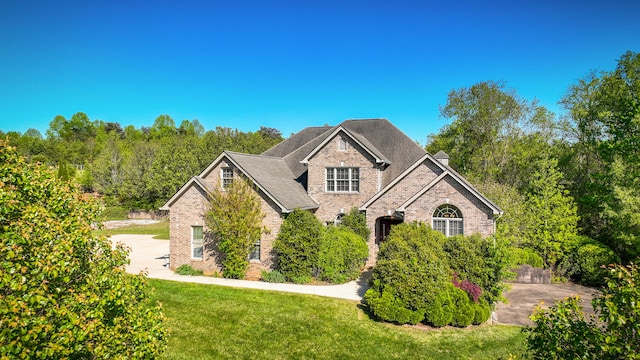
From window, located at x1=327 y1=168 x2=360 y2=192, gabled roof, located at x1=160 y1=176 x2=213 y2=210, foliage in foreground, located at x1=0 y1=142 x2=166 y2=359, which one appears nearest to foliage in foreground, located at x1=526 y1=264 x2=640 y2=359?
foliage in foreground, located at x1=0 y1=142 x2=166 y2=359

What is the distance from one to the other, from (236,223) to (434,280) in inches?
427

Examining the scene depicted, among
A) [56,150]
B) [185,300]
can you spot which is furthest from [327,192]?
[56,150]

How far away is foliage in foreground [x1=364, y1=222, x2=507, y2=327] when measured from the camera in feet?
46.0

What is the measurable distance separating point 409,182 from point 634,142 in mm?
14542

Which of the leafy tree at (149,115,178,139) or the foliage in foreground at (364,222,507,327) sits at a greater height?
the leafy tree at (149,115,178,139)

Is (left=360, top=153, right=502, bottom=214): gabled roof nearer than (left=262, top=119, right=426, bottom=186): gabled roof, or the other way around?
(left=360, top=153, right=502, bottom=214): gabled roof

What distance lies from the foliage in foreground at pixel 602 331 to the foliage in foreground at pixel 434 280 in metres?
8.41

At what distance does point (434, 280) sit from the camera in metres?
14.4

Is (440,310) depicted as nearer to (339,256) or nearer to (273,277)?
(339,256)

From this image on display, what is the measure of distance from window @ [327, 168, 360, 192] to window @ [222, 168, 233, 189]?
7.13 m

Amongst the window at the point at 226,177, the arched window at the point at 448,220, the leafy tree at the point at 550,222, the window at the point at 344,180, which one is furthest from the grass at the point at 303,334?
the leafy tree at the point at 550,222

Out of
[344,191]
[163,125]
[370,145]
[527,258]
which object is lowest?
[527,258]

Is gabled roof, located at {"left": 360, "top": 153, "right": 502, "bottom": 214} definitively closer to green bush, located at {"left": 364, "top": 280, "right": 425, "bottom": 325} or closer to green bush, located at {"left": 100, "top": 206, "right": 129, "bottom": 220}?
green bush, located at {"left": 364, "top": 280, "right": 425, "bottom": 325}

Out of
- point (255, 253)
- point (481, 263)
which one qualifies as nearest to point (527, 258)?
point (481, 263)
